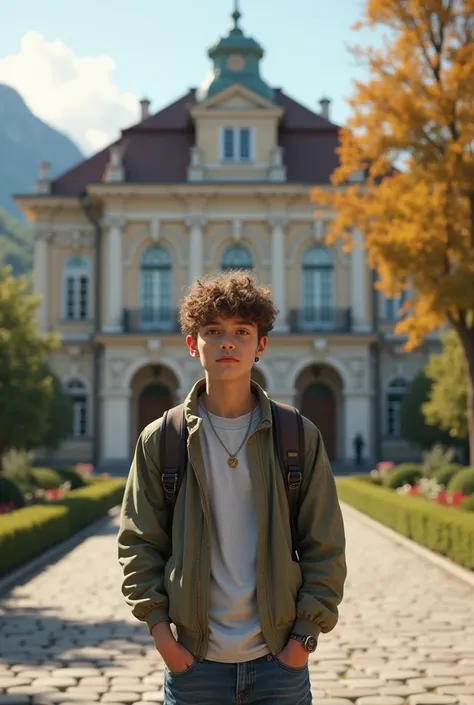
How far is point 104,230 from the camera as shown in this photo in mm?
37688

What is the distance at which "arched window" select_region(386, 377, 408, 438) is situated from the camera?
124ft

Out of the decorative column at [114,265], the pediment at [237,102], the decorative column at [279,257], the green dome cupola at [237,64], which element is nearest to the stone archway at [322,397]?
the decorative column at [279,257]

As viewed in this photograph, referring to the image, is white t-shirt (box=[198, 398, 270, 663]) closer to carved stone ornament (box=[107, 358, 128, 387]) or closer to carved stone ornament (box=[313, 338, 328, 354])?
carved stone ornament (box=[313, 338, 328, 354])

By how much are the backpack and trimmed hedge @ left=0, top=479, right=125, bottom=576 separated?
796 cm

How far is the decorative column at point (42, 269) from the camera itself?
38.2 m

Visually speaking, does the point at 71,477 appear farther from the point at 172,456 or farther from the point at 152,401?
the point at 172,456

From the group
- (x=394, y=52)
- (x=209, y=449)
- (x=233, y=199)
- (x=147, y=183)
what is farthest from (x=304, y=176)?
(x=209, y=449)

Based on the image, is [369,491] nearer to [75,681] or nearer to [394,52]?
[394,52]

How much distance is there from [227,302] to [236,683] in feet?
3.60

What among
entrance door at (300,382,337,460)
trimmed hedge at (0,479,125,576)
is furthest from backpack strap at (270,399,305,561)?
entrance door at (300,382,337,460)

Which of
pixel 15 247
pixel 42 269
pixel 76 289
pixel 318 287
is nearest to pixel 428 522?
pixel 318 287

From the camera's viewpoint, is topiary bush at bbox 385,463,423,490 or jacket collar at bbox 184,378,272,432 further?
topiary bush at bbox 385,463,423,490

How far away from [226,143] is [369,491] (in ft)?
66.8

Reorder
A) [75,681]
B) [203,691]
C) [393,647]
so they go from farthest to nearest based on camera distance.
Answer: [393,647] → [75,681] → [203,691]
